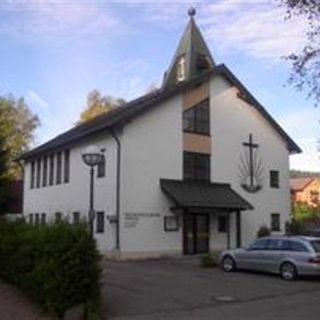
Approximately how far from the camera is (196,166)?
126 ft

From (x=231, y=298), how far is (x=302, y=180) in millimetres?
99127

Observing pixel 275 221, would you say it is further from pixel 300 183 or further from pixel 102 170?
pixel 300 183

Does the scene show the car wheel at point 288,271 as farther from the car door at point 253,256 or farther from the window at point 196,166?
the window at point 196,166

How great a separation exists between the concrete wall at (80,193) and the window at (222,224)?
6653mm

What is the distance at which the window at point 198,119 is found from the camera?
38000 millimetres

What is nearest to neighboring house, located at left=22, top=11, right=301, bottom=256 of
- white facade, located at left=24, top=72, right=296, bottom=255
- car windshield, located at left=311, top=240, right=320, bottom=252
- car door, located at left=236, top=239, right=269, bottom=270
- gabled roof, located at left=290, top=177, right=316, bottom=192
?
white facade, located at left=24, top=72, right=296, bottom=255

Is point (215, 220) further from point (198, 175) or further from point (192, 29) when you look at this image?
point (192, 29)

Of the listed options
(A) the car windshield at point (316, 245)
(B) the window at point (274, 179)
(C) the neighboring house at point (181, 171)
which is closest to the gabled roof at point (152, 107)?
(C) the neighboring house at point (181, 171)

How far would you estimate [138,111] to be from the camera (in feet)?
116

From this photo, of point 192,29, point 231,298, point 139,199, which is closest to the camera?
point 231,298

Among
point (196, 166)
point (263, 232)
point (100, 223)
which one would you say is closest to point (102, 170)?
point (100, 223)

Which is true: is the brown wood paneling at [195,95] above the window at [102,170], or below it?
above

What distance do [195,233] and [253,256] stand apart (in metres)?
10.3

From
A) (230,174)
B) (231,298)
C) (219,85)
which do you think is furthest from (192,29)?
(231,298)
